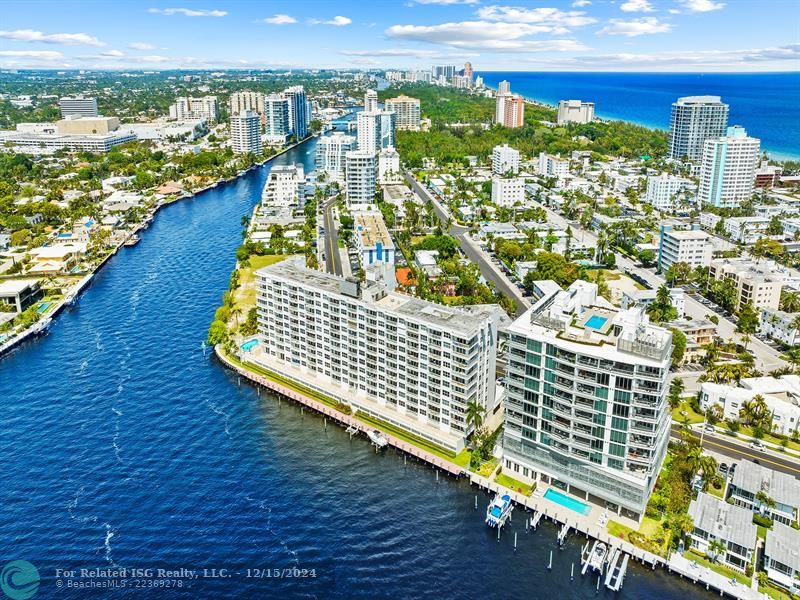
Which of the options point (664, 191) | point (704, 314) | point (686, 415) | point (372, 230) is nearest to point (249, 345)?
point (372, 230)

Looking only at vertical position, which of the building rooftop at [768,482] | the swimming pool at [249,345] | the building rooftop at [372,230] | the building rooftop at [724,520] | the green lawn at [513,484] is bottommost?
the green lawn at [513,484]

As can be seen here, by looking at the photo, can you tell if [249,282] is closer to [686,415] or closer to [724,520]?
[686,415]

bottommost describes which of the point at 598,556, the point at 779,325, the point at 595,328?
the point at 598,556

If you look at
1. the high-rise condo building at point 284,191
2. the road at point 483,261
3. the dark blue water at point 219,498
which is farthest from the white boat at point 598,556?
the high-rise condo building at point 284,191

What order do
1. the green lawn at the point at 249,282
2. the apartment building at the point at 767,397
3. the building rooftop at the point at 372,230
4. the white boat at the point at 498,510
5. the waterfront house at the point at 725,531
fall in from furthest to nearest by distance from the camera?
the building rooftop at the point at 372,230 → the green lawn at the point at 249,282 → the apartment building at the point at 767,397 → the white boat at the point at 498,510 → the waterfront house at the point at 725,531

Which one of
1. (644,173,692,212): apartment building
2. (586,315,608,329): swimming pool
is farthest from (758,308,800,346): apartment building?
(644,173,692,212): apartment building

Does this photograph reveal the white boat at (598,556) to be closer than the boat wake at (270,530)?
Yes

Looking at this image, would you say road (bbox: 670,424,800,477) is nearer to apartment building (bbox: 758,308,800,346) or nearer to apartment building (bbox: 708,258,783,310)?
apartment building (bbox: 758,308,800,346)

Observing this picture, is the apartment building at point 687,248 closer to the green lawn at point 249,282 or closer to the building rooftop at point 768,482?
the building rooftop at point 768,482
